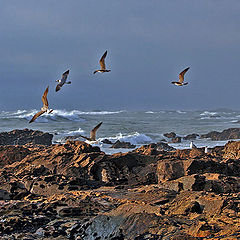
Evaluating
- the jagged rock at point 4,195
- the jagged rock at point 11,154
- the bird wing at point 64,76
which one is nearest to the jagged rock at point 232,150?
the bird wing at point 64,76

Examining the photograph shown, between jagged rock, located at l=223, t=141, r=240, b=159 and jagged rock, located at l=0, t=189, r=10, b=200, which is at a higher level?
jagged rock, located at l=223, t=141, r=240, b=159

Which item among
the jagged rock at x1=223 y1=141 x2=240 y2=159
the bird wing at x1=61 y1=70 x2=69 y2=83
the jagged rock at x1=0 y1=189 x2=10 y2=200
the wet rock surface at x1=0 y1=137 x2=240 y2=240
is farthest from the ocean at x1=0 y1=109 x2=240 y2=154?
the jagged rock at x1=0 y1=189 x2=10 y2=200

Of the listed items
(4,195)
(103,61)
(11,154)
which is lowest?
(4,195)

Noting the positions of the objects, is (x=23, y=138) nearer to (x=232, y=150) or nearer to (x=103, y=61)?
(x=103, y=61)

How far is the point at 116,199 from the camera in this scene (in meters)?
5.38

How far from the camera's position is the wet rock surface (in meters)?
3.91

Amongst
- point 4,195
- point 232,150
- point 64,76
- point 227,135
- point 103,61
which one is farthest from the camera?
point 227,135

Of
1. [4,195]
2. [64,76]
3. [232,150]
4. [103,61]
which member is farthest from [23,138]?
[4,195]

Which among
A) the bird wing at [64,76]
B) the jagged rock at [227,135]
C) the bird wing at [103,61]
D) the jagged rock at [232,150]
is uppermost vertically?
the bird wing at [103,61]

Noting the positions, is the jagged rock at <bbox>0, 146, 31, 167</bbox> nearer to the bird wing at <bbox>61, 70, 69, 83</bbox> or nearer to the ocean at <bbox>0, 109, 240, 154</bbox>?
the bird wing at <bbox>61, 70, 69, 83</bbox>

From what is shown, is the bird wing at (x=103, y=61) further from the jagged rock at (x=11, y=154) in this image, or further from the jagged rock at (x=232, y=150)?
the jagged rock at (x=232, y=150)

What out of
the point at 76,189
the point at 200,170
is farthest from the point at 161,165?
the point at 76,189

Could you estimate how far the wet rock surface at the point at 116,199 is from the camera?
3.91 metres

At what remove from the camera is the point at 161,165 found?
7.02 meters
